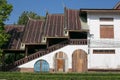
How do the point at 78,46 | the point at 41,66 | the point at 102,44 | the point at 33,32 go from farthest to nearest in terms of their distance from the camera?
1. the point at 33,32
2. the point at 102,44
3. the point at 41,66
4. the point at 78,46

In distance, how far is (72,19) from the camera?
45.5 m

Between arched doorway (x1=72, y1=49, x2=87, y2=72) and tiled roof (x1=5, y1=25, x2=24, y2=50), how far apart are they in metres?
8.04

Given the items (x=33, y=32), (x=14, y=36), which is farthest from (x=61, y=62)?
(x=14, y=36)

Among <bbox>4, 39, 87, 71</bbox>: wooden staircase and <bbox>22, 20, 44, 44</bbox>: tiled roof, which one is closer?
<bbox>4, 39, 87, 71</bbox>: wooden staircase

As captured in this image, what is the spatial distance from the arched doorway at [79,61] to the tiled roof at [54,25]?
319 cm

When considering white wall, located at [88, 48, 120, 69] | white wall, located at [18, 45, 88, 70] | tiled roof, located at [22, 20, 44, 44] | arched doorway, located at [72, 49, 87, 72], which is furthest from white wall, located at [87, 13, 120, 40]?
tiled roof, located at [22, 20, 44, 44]

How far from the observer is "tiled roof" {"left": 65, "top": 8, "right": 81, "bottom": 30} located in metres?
43.1

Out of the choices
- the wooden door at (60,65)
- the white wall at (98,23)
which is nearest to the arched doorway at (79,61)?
the wooden door at (60,65)

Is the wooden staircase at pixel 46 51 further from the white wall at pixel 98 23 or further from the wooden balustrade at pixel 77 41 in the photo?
the white wall at pixel 98 23

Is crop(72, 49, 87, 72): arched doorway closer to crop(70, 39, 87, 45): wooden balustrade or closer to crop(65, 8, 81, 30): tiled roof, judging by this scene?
crop(70, 39, 87, 45): wooden balustrade

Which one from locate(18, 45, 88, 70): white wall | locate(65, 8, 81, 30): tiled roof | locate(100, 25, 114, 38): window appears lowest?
locate(18, 45, 88, 70): white wall

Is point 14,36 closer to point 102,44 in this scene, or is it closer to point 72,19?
point 72,19

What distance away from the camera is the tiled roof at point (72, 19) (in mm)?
43125

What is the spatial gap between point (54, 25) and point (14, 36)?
6304 millimetres
